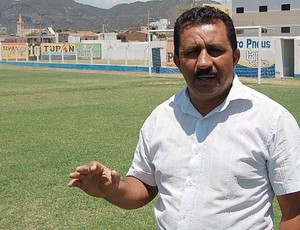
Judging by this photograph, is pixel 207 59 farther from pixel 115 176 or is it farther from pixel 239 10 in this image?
pixel 239 10

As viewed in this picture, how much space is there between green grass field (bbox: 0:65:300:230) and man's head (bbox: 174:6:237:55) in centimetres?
310

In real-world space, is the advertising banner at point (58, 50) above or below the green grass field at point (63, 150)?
above

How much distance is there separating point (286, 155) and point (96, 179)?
739 millimetres

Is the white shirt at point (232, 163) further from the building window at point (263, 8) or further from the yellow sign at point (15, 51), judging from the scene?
the building window at point (263, 8)

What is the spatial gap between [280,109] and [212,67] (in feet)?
0.99

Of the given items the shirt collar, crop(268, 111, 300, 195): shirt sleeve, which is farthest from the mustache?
crop(268, 111, 300, 195): shirt sleeve

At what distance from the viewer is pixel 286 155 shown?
2209 millimetres

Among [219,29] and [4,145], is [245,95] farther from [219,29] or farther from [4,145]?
[4,145]

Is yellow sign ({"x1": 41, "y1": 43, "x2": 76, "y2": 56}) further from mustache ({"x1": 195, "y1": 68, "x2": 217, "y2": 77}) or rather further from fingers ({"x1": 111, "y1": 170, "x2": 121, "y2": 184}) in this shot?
mustache ({"x1": 195, "y1": 68, "x2": 217, "y2": 77})

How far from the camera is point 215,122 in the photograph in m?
2.32

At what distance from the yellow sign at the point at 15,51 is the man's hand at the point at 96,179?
50708 mm

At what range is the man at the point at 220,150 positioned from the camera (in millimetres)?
2246

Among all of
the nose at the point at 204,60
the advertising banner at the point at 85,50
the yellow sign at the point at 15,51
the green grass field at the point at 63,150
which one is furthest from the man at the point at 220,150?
the yellow sign at the point at 15,51

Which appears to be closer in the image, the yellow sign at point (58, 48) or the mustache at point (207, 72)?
the mustache at point (207, 72)
